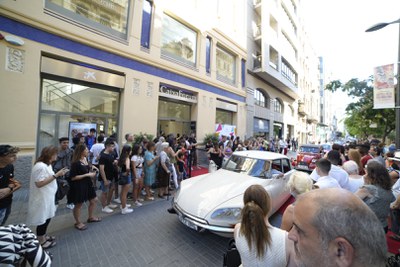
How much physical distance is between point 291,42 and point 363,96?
15145 mm

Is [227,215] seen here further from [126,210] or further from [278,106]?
[278,106]

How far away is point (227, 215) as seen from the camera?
10.2 ft

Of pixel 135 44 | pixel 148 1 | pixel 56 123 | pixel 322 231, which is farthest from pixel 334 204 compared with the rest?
pixel 148 1

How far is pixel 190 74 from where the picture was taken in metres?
11.2

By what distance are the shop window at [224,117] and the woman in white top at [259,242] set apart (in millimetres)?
12351

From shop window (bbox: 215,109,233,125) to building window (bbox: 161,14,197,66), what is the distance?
4.25 metres

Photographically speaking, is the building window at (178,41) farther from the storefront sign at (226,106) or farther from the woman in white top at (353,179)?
the woman in white top at (353,179)

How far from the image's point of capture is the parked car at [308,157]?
30.7ft

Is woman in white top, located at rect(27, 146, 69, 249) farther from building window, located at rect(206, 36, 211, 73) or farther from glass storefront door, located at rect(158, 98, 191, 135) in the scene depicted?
building window, located at rect(206, 36, 211, 73)

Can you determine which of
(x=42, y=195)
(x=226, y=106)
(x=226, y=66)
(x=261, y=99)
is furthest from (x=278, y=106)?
(x=42, y=195)

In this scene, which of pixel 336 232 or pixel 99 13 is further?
pixel 99 13

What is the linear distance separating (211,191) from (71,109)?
6.93 metres

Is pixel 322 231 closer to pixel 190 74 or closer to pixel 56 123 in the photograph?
pixel 56 123

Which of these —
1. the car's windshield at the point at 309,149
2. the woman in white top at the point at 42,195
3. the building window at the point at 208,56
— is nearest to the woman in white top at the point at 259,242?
the woman in white top at the point at 42,195
